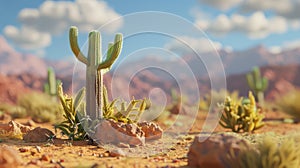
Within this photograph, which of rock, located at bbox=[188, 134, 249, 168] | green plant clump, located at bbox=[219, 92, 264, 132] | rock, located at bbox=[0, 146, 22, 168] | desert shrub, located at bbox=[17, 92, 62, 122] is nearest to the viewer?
rock, located at bbox=[0, 146, 22, 168]

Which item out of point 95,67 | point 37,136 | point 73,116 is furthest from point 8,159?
point 95,67

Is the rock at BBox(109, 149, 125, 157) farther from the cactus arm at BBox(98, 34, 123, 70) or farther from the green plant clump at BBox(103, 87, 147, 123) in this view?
the cactus arm at BBox(98, 34, 123, 70)

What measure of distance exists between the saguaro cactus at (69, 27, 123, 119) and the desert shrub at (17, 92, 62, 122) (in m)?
6.10

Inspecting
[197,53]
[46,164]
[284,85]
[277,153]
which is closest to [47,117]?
[197,53]

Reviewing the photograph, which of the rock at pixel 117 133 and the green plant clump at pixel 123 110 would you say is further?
the green plant clump at pixel 123 110

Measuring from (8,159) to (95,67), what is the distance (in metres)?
2.96

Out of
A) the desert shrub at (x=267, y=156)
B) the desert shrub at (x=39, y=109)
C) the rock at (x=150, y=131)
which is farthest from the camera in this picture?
the desert shrub at (x=39, y=109)

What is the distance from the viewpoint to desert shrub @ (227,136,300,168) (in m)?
4.91

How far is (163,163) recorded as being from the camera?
581 cm

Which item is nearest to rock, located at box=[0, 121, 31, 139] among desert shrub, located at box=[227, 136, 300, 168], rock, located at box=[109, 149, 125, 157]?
rock, located at box=[109, 149, 125, 157]

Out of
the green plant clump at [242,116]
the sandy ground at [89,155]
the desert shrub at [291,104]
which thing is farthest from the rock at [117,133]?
the desert shrub at [291,104]

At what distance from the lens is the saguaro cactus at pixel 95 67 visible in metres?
7.67

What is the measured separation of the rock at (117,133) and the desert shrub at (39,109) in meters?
6.49

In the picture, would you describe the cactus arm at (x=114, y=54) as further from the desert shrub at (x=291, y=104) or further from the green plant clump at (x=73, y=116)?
the desert shrub at (x=291, y=104)
